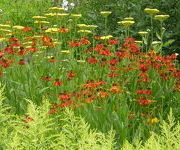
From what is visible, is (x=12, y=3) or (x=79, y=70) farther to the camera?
(x=12, y=3)

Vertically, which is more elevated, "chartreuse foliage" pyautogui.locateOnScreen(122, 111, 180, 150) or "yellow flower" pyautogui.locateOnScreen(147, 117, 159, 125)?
"chartreuse foliage" pyautogui.locateOnScreen(122, 111, 180, 150)

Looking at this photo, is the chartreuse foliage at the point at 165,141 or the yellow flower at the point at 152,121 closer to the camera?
the chartreuse foliage at the point at 165,141

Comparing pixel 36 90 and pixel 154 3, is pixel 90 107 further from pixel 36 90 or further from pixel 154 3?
pixel 154 3

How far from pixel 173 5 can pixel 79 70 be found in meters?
2.06

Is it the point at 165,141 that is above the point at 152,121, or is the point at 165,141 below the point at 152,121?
above

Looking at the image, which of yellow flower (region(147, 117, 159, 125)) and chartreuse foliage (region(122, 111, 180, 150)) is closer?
chartreuse foliage (region(122, 111, 180, 150))

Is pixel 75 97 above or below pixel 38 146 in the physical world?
below

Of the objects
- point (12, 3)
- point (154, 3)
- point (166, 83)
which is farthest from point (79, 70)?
point (12, 3)

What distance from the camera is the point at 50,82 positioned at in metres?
5.35

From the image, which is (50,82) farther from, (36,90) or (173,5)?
(173,5)

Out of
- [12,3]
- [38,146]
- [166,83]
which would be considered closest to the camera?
[38,146]

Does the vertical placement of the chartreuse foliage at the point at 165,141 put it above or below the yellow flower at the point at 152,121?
above

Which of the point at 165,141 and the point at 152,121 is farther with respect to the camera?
the point at 152,121

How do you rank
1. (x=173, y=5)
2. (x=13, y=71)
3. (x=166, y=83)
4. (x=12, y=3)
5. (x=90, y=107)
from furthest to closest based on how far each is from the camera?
(x=12, y=3) < (x=173, y=5) < (x=13, y=71) < (x=166, y=83) < (x=90, y=107)
